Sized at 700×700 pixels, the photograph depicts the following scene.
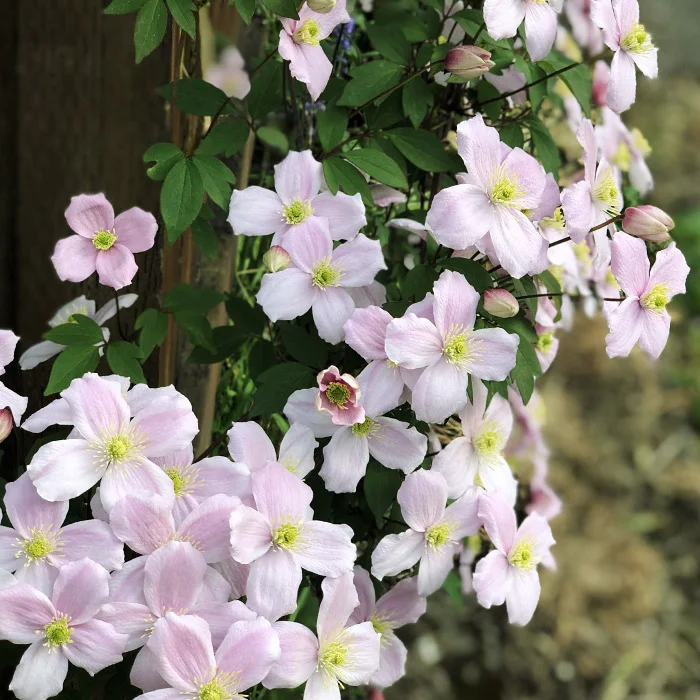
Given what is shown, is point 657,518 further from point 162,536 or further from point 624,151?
point 162,536

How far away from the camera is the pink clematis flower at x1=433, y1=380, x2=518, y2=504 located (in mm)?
740

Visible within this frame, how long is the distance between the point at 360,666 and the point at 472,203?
37 centimetres

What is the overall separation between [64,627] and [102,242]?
1.01ft

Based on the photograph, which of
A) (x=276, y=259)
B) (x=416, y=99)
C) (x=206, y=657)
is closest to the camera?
(x=206, y=657)

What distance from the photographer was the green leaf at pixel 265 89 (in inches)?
30.4

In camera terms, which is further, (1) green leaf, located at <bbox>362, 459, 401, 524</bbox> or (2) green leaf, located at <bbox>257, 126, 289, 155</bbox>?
(2) green leaf, located at <bbox>257, 126, 289, 155</bbox>

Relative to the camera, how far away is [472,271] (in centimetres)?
69

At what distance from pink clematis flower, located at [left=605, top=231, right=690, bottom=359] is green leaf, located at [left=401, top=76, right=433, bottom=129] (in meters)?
0.22

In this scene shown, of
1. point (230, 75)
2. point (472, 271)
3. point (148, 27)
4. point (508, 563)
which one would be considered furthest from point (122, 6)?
point (508, 563)

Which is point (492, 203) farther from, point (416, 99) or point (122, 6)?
point (122, 6)

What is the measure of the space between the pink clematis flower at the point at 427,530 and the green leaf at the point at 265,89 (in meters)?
0.36

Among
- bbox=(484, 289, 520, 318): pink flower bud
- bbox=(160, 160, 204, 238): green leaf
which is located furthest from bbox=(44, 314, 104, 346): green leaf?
bbox=(484, 289, 520, 318): pink flower bud

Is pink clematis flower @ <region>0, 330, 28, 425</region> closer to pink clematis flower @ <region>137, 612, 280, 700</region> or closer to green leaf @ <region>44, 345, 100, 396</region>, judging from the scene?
green leaf @ <region>44, 345, 100, 396</region>

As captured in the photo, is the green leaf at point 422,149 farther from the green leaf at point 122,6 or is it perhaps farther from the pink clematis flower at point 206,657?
the pink clematis flower at point 206,657
